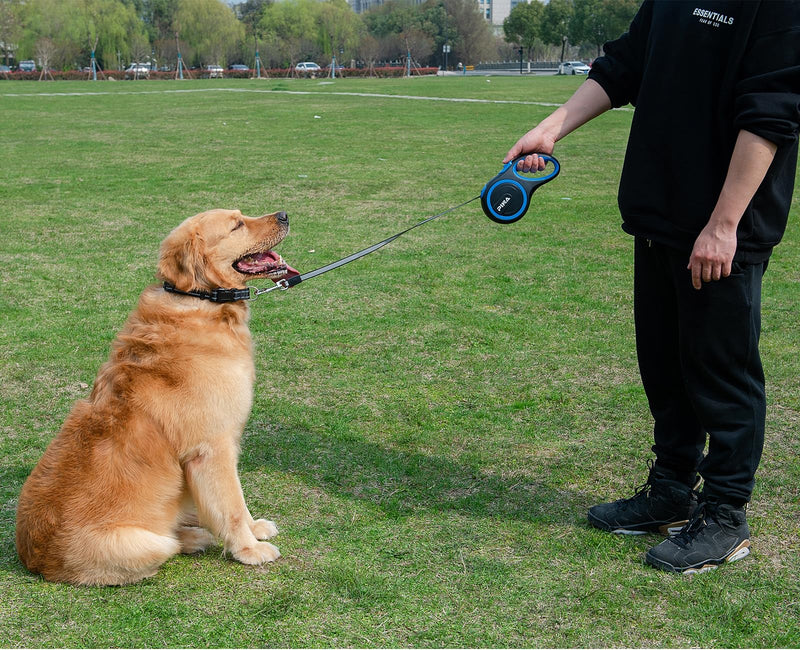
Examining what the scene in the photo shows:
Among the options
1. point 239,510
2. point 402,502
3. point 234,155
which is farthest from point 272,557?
point 234,155

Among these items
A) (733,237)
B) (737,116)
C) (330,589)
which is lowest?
(330,589)

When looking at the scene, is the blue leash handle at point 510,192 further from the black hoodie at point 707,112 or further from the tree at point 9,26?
the tree at point 9,26

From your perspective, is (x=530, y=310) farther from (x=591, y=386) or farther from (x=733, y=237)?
(x=733, y=237)

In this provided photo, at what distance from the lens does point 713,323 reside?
297 centimetres

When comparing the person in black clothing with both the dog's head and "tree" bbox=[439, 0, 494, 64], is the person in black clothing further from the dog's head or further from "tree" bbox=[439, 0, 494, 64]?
"tree" bbox=[439, 0, 494, 64]

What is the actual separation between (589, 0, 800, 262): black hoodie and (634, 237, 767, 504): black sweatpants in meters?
0.15

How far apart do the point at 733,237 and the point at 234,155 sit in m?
13.7

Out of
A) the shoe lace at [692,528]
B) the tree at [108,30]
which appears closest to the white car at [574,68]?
the tree at [108,30]

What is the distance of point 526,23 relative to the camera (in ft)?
312

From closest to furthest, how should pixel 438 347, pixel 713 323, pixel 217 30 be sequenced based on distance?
pixel 713 323, pixel 438 347, pixel 217 30

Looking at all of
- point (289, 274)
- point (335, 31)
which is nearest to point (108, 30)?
point (335, 31)

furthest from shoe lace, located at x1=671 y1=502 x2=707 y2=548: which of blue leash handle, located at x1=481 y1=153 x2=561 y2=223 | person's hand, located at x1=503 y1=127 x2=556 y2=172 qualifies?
person's hand, located at x1=503 y1=127 x2=556 y2=172

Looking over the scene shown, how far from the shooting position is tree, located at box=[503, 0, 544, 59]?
94812 mm

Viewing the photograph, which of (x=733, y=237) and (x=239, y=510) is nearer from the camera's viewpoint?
(x=733, y=237)
